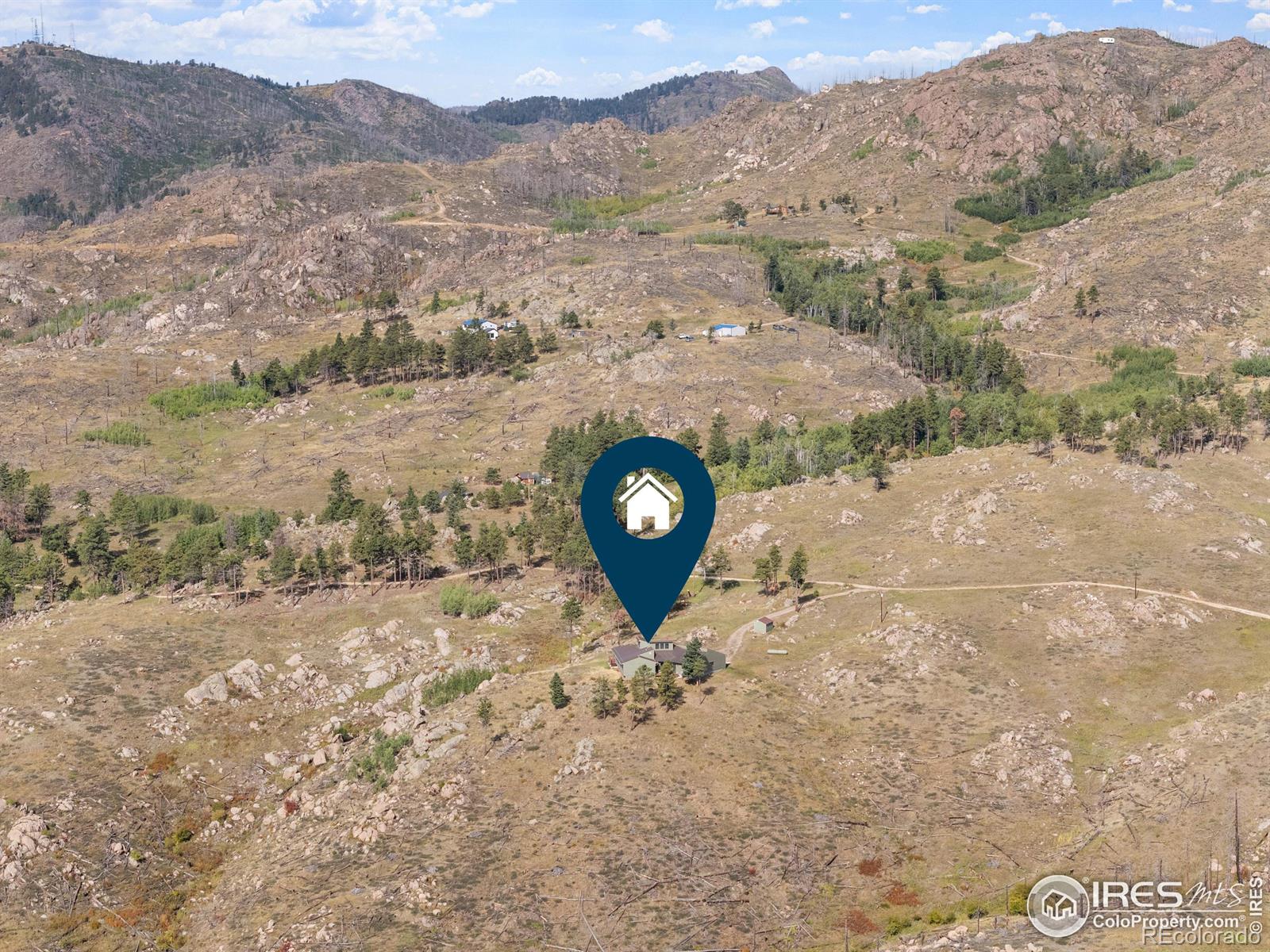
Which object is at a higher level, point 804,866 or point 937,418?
point 937,418

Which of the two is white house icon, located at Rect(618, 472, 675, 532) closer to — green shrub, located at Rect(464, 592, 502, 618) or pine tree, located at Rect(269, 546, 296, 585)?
green shrub, located at Rect(464, 592, 502, 618)

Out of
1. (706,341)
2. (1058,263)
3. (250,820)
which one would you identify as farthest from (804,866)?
(1058,263)

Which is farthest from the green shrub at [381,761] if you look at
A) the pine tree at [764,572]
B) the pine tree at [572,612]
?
the pine tree at [764,572]

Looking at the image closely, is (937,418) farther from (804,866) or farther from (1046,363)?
(804,866)

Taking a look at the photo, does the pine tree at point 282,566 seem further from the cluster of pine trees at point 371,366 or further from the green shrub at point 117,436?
the cluster of pine trees at point 371,366

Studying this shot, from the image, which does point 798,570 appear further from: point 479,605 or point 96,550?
point 96,550

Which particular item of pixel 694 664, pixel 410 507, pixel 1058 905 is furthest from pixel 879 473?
pixel 1058 905
